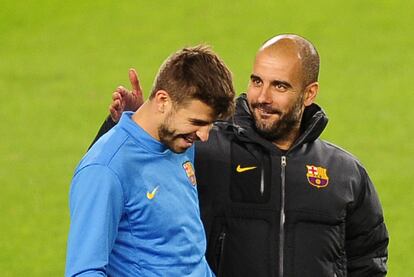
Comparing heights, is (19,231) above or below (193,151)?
below

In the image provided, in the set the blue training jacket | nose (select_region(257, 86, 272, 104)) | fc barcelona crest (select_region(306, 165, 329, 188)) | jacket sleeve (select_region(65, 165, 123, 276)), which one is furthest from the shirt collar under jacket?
fc barcelona crest (select_region(306, 165, 329, 188))

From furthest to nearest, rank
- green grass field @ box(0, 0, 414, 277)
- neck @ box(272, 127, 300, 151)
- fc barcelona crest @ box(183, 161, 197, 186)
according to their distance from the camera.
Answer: green grass field @ box(0, 0, 414, 277), neck @ box(272, 127, 300, 151), fc barcelona crest @ box(183, 161, 197, 186)

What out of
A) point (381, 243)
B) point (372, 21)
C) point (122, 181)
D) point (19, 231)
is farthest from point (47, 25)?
point (122, 181)

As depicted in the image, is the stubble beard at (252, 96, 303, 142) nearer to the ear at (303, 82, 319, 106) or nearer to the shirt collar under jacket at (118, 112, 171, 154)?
the ear at (303, 82, 319, 106)

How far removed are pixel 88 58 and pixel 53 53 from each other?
1.20 feet

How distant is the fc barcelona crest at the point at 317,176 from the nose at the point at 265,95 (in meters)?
0.31

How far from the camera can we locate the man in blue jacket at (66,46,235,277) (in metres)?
4.49

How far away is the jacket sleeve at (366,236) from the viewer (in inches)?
217

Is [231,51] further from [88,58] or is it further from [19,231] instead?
[19,231]

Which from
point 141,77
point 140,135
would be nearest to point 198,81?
point 140,135

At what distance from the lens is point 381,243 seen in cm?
564

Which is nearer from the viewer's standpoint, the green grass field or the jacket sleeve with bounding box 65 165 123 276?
the jacket sleeve with bounding box 65 165 123 276

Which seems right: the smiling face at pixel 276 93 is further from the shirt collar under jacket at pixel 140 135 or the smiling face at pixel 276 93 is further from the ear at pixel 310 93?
the shirt collar under jacket at pixel 140 135

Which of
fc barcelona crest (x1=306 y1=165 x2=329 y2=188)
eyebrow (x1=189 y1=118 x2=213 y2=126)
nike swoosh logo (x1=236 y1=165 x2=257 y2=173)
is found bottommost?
fc barcelona crest (x1=306 y1=165 x2=329 y2=188)
